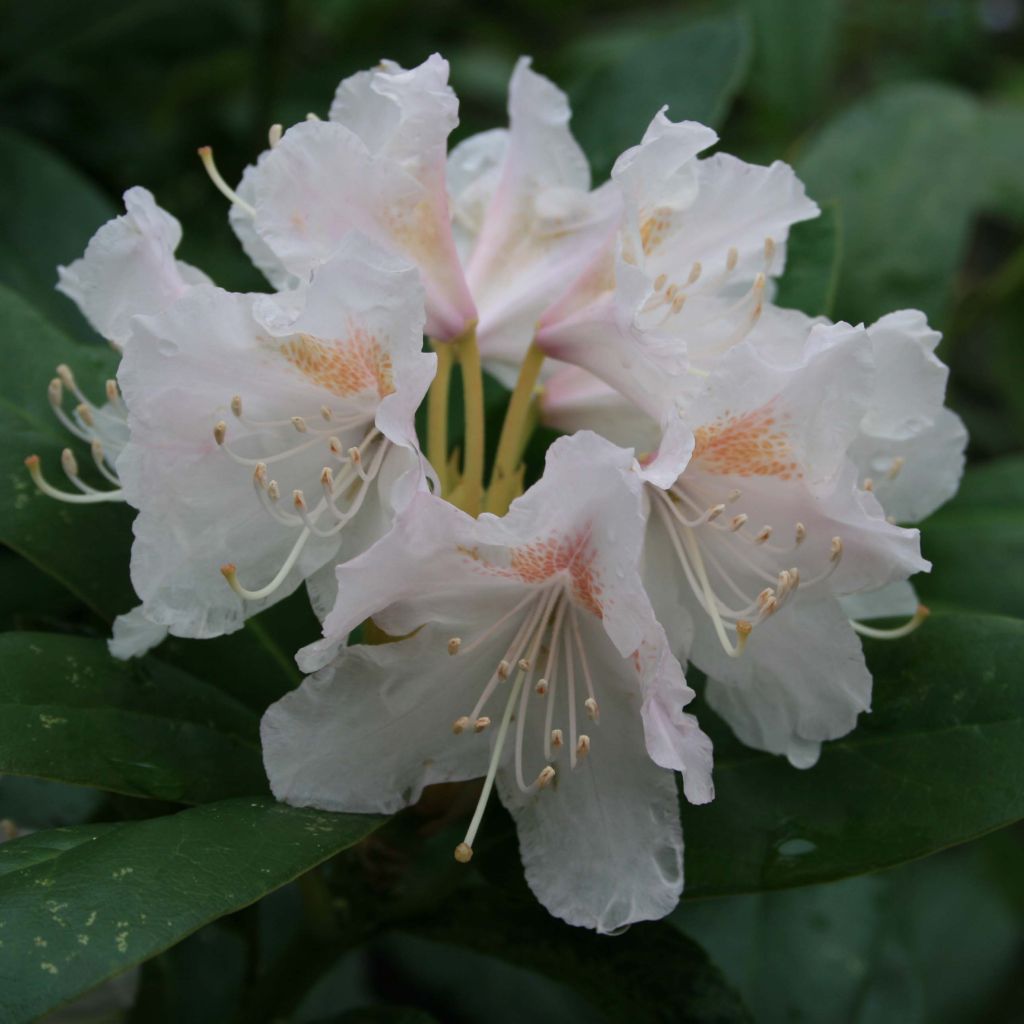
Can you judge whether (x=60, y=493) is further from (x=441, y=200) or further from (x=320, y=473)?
(x=441, y=200)

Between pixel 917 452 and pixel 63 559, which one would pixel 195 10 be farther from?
pixel 917 452

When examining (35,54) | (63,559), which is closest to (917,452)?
(63,559)

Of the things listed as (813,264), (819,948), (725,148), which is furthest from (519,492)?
(725,148)

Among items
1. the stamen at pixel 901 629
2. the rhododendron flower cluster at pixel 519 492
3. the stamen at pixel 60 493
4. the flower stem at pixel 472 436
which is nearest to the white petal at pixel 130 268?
the rhododendron flower cluster at pixel 519 492

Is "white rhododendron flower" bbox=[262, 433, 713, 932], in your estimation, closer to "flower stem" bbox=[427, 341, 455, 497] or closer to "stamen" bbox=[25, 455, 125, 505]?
"flower stem" bbox=[427, 341, 455, 497]

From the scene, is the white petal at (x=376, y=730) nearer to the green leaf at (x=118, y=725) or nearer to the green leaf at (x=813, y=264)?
the green leaf at (x=118, y=725)

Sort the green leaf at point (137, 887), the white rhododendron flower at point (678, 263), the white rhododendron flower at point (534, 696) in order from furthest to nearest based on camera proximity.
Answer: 1. the white rhododendron flower at point (678, 263)
2. the white rhododendron flower at point (534, 696)
3. the green leaf at point (137, 887)
